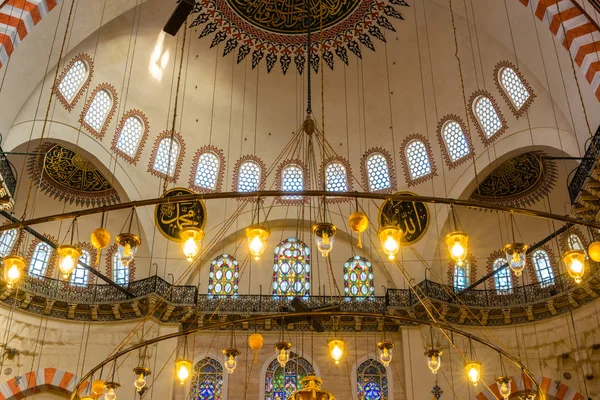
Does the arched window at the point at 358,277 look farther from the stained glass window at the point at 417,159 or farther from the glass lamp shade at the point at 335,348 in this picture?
the glass lamp shade at the point at 335,348

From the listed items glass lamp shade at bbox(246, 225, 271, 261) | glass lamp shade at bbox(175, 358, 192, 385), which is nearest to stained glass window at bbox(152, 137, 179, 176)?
glass lamp shade at bbox(175, 358, 192, 385)

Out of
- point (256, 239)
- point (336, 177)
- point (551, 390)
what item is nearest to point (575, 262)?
point (256, 239)

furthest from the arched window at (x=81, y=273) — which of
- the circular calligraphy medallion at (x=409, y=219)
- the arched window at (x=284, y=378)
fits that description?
the circular calligraphy medallion at (x=409, y=219)

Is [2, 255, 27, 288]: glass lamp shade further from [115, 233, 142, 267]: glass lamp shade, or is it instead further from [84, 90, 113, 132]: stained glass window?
[84, 90, 113, 132]: stained glass window

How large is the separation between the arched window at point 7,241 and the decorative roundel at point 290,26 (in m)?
5.46

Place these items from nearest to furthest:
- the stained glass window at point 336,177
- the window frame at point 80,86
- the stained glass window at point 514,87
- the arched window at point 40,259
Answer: the window frame at point 80,86 < the stained glass window at point 514,87 < the arched window at point 40,259 < the stained glass window at point 336,177

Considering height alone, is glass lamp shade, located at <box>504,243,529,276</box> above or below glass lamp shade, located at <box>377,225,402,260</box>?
below

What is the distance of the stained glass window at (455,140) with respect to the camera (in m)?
14.2

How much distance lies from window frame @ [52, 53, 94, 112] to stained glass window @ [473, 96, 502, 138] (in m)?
7.50

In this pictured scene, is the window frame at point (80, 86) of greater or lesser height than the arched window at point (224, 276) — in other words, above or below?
above

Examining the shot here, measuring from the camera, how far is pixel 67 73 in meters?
12.9

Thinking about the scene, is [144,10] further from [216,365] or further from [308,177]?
[216,365]

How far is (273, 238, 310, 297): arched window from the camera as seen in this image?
1455 centimetres

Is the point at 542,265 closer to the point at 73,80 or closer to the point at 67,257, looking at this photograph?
the point at 73,80
